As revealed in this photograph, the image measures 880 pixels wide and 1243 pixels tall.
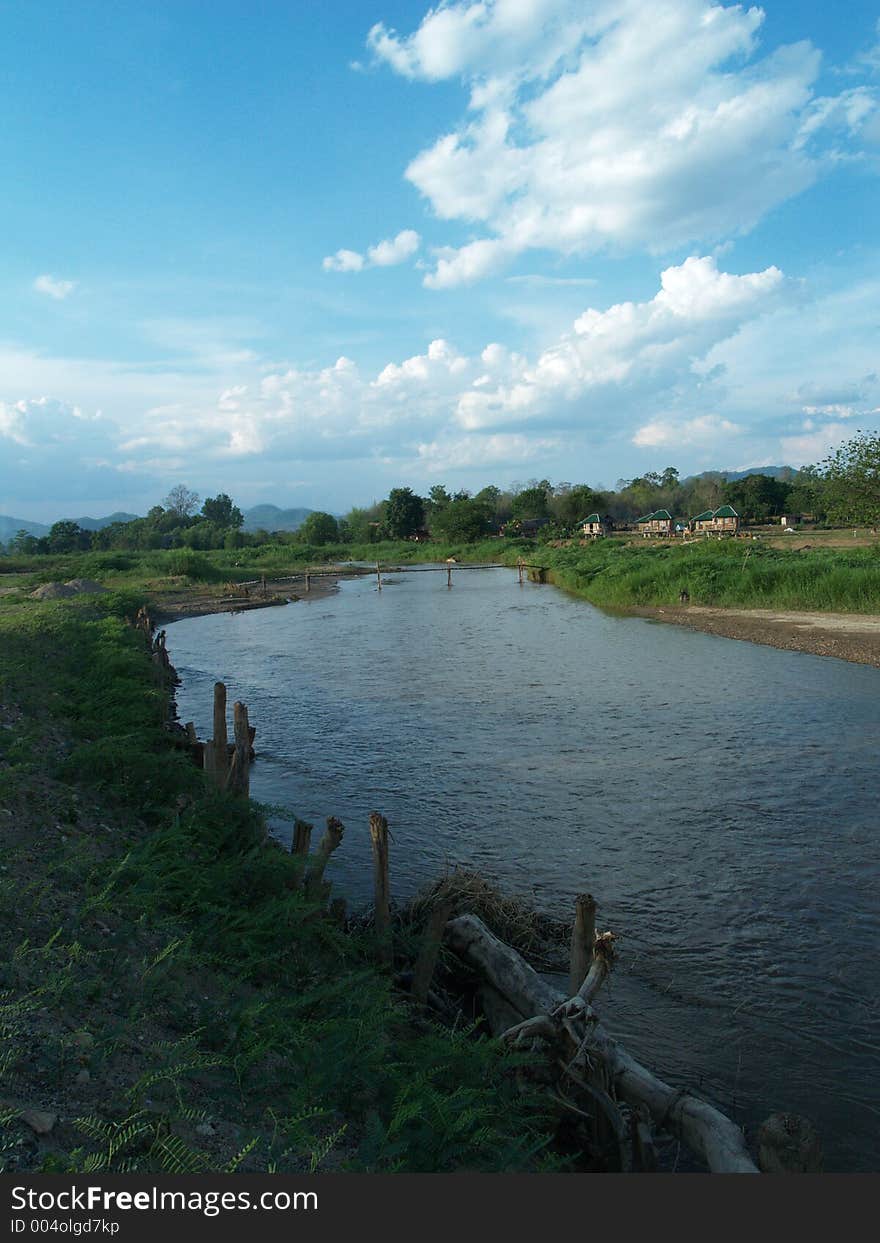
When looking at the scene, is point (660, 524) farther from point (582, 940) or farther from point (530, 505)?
point (582, 940)

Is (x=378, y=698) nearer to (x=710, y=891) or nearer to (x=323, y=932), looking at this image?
(x=710, y=891)

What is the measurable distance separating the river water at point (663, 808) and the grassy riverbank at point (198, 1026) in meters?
1.86

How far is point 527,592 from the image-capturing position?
180 feet

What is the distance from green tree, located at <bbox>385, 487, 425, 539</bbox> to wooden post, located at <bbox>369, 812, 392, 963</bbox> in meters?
107

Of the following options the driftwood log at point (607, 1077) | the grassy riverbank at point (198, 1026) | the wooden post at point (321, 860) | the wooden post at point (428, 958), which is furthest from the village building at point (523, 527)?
the driftwood log at point (607, 1077)

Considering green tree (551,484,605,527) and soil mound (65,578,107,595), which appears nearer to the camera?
soil mound (65,578,107,595)

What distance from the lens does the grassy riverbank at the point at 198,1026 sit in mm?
4043

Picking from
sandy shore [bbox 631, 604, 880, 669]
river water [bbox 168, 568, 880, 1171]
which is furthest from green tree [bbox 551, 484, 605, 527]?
river water [bbox 168, 568, 880, 1171]

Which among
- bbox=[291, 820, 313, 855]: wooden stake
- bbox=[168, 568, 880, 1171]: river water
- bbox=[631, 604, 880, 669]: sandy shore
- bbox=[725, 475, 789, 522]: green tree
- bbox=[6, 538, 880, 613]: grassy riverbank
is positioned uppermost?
bbox=[725, 475, 789, 522]: green tree

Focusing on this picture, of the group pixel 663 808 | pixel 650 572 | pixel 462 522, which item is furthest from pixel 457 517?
pixel 663 808

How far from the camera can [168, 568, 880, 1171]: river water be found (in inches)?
281

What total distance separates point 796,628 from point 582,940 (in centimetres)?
2642

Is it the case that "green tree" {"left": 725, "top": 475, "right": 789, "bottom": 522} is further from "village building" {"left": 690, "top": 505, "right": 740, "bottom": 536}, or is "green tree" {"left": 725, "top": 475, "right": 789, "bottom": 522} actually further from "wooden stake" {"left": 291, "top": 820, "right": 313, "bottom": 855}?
"wooden stake" {"left": 291, "top": 820, "right": 313, "bottom": 855}

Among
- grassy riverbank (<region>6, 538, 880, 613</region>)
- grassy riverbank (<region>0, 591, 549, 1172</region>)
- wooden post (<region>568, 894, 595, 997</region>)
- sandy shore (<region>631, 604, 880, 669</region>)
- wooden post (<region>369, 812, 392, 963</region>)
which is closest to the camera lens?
grassy riverbank (<region>0, 591, 549, 1172</region>)
